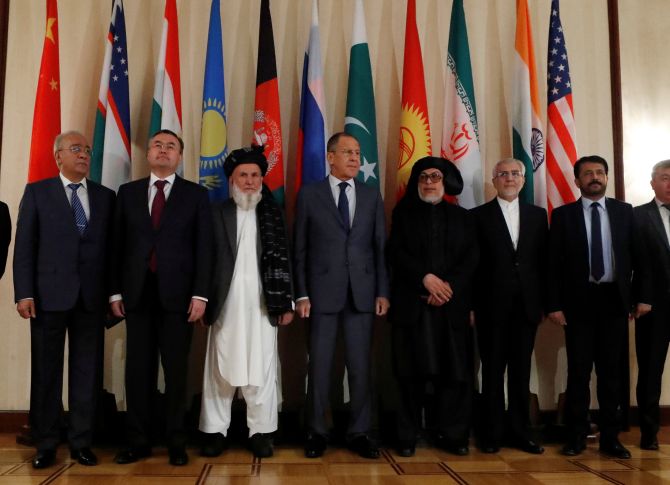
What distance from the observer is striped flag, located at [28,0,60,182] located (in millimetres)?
3553

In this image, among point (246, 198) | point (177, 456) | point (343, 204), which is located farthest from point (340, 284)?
point (177, 456)

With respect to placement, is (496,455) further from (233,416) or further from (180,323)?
(180,323)

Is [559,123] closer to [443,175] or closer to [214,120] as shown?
[443,175]

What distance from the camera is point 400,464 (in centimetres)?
285

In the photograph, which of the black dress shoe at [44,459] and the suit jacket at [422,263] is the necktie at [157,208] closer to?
the black dress shoe at [44,459]

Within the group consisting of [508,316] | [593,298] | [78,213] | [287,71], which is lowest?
[508,316]

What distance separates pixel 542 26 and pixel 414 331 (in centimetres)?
259

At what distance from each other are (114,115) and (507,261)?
98.3 inches

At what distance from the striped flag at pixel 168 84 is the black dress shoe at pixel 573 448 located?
269 cm

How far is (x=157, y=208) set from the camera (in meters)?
2.91

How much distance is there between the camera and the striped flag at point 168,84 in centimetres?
366

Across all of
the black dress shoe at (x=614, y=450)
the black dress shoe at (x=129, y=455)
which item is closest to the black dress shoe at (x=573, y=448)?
the black dress shoe at (x=614, y=450)

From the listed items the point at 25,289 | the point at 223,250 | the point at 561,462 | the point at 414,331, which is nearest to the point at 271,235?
the point at 223,250

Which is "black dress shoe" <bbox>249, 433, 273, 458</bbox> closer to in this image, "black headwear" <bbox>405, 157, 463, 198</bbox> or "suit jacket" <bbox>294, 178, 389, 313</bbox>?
"suit jacket" <bbox>294, 178, 389, 313</bbox>
